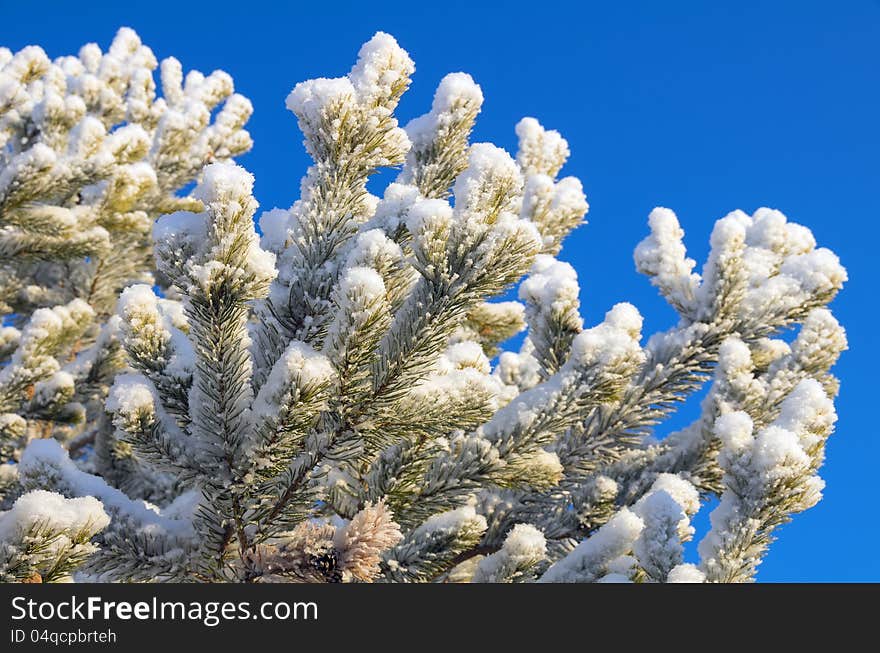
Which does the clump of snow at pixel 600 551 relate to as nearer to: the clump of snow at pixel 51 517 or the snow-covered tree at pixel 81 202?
the clump of snow at pixel 51 517

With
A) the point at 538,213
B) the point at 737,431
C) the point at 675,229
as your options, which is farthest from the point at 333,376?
the point at 675,229

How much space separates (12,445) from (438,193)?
3.61 metres

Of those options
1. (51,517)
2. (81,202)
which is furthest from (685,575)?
(81,202)

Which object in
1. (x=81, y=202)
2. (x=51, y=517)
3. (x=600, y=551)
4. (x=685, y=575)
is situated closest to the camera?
(x=51, y=517)

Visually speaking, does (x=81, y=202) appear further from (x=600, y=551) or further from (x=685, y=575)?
(x=685, y=575)

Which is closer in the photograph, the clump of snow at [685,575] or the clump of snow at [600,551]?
the clump of snow at [685,575]

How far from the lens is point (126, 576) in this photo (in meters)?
2.47

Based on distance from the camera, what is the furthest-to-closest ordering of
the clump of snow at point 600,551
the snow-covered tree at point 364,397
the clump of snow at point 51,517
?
the clump of snow at point 600,551
the snow-covered tree at point 364,397
the clump of snow at point 51,517

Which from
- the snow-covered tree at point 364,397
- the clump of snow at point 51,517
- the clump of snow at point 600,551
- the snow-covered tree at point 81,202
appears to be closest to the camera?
the clump of snow at point 51,517

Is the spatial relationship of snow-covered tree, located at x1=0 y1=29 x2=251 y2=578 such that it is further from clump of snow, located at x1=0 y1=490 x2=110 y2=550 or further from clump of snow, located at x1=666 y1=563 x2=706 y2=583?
clump of snow, located at x1=666 y1=563 x2=706 y2=583

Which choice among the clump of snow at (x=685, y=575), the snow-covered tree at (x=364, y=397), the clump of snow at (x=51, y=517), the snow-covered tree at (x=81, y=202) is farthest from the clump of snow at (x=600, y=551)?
the snow-covered tree at (x=81, y=202)

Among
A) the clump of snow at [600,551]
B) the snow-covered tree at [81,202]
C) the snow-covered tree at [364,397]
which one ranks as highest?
the snow-covered tree at [81,202]

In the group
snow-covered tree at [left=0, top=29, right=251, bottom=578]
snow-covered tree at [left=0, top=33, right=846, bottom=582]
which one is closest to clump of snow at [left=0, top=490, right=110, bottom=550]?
snow-covered tree at [left=0, top=33, right=846, bottom=582]
